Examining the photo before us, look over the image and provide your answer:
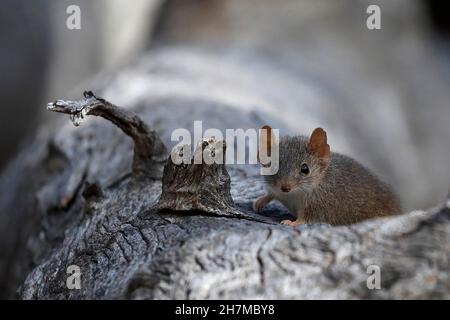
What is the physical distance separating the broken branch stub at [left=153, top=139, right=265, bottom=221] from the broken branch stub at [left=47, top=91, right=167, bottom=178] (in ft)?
1.82

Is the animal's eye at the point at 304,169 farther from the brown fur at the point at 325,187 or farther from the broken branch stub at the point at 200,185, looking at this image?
the broken branch stub at the point at 200,185

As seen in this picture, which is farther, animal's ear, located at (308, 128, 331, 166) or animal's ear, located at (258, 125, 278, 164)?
animal's ear, located at (258, 125, 278, 164)

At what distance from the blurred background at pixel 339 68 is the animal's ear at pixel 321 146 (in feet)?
5.90

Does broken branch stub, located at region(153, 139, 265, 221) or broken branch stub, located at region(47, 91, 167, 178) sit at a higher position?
broken branch stub, located at region(47, 91, 167, 178)

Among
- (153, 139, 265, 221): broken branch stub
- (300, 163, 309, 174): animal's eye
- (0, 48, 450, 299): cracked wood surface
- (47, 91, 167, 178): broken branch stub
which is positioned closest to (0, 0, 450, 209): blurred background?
(300, 163, 309, 174): animal's eye

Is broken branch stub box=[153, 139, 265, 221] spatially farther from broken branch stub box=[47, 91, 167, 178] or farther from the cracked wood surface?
broken branch stub box=[47, 91, 167, 178]

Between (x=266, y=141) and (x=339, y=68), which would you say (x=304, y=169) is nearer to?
(x=266, y=141)

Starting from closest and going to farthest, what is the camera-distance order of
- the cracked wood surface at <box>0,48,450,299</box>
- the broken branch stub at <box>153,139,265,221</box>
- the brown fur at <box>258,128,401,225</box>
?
the cracked wood surface at <box>0,48,450,299</box>
the broken branch stub at <box>153,139,265,221</box>
the brown fur at <box>258,128,401,225</box>

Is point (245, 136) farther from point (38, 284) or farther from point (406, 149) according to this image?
point (406, 149)

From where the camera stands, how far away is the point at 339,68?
338 inches

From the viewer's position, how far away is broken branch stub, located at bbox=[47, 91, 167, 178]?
3.62 m

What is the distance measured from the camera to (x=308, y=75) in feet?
26.5

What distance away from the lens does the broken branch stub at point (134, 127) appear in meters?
3.62

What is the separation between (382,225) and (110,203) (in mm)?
1896
